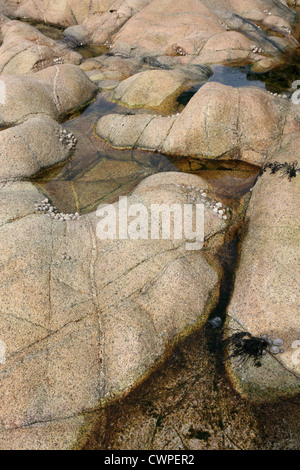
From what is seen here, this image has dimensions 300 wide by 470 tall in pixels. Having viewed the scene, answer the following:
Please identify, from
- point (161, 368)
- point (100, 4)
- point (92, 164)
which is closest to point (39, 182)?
point (92, 164)

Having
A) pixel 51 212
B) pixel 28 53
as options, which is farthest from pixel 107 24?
pixel 51 212

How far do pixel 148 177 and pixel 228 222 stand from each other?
10.1 feet

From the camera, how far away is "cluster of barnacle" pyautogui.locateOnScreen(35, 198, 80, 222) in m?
8.02

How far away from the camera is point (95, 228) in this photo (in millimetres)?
7719

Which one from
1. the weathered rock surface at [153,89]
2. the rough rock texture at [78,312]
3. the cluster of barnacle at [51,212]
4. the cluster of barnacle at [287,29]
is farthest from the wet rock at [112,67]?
the rough rock texture at [78,312]

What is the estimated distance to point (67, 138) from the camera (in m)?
12.3

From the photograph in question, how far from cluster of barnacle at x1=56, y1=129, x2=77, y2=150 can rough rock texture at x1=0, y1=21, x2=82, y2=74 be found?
7.12m

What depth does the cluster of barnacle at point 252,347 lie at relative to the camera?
228 inches

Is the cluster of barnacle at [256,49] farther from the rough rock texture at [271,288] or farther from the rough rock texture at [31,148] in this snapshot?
the rough rock texture at [271,288]

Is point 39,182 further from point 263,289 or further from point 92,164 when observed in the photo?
point 263,289

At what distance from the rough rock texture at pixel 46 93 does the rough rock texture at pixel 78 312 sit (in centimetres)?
644

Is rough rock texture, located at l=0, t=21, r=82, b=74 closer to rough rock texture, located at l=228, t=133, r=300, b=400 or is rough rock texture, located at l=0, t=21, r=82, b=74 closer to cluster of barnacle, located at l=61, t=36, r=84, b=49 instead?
cluster of barnacle, located at l=61, t=36, r=84, b=49

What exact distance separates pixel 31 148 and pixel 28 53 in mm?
9815

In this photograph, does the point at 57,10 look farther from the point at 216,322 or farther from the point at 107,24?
the point at 216,322
